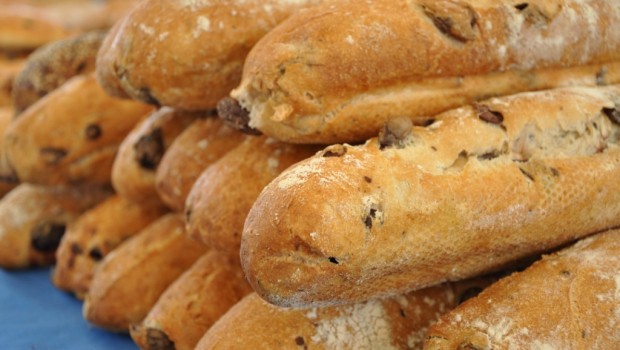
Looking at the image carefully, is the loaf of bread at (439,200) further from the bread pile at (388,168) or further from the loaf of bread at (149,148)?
the loaf of bread at (149,148)

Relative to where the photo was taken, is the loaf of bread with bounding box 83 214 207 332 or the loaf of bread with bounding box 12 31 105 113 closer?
the loaf of bread with bounding box 83 214 207 332

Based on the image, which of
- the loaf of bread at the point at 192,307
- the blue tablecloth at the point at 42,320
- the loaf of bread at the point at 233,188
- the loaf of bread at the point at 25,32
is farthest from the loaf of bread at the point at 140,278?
the loaf of bread at the point at 25,32

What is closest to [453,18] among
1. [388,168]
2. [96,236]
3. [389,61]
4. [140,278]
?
[389,61]

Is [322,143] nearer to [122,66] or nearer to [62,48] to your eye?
Result: [122,66]

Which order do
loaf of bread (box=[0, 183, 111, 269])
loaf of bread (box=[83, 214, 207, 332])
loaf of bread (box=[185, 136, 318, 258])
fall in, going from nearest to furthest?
loaf of bread (box=[185, 136, 318, 258]), loaf of bread (box=[83, 214, 207, 332]), loaf of bread (box=[0, 183, 111, 269])

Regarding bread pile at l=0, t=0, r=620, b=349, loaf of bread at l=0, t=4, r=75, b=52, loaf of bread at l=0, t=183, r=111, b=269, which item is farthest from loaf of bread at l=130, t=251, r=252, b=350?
loaf of bread at l=0, t=4, r=75, b=52

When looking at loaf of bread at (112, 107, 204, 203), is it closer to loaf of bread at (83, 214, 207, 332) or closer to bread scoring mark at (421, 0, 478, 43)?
loaf of bread at (83, 214, 207, 332)

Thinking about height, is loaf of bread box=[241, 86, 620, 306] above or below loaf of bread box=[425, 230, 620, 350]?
above
